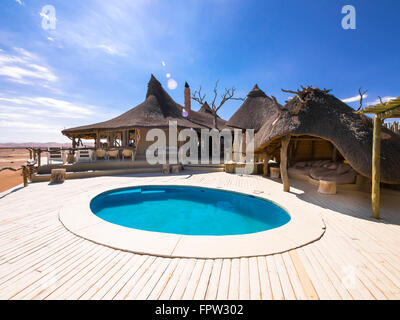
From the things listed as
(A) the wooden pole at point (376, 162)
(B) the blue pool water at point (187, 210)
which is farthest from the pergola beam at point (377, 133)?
(B) the blue pool water at point (187, 210)

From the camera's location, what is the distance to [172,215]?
553 cm

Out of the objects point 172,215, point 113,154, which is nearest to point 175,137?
point 113,154

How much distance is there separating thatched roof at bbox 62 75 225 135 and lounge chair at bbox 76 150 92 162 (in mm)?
3376

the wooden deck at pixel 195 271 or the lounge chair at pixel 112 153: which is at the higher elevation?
the lounge chair at pixel 112 153

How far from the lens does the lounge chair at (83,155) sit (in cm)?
1013

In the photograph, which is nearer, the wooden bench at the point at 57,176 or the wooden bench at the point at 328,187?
the wooden bench at the point at 328,187

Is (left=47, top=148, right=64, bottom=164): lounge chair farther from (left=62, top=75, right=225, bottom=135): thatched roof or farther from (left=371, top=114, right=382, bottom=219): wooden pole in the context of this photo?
(left=371, top=114, right=382, bottom=219): wooden pole

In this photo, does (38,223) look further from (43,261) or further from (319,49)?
(319,49)

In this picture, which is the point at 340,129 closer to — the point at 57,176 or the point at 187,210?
the point at 187,210

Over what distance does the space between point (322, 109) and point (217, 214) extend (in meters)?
5.47

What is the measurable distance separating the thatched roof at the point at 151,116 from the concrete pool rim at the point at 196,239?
1064 centimetres

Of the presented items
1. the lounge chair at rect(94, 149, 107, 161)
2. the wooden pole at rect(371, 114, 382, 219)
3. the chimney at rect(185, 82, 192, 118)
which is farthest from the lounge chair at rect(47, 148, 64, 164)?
the wooden pole at rect(371, 114, 382, 219)

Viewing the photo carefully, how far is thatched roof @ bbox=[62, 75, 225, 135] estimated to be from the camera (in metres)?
13.6

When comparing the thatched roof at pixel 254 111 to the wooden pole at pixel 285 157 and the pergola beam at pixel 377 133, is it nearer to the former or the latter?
the wooden pole at pixel 285 157
